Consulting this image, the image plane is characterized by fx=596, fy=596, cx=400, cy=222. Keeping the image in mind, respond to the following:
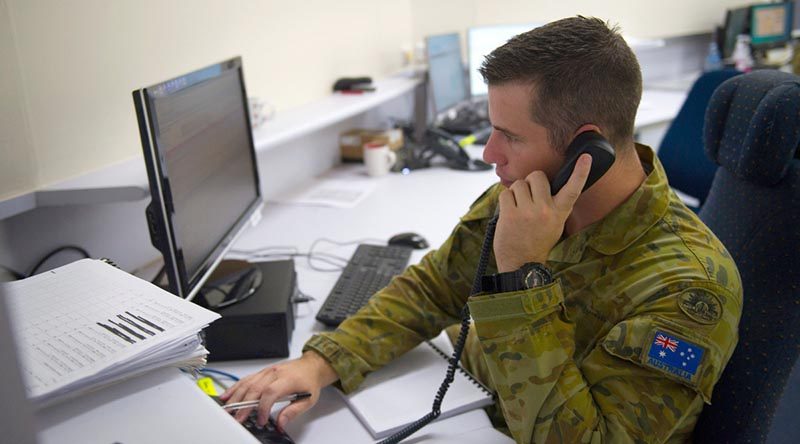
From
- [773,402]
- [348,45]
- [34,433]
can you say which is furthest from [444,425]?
[348,45]

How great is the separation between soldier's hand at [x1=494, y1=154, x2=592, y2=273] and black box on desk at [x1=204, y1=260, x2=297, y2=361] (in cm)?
43

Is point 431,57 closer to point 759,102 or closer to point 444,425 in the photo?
point 759,102

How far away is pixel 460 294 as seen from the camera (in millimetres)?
1193

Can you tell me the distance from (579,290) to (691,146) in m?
1.60

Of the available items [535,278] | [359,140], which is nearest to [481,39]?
[359,140]

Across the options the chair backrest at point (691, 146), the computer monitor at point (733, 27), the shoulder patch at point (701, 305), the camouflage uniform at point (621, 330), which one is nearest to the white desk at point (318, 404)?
the camouflage uniform at point (621, 330)

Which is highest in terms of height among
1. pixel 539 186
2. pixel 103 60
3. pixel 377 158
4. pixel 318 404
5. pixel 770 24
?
pixel 103 60

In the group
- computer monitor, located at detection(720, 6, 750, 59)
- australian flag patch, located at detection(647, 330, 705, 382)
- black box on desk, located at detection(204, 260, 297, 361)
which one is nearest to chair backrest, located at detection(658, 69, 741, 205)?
australian flag patch, located at detection(647, 330, 705, 382)

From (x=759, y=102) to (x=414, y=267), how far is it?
70 centimetres

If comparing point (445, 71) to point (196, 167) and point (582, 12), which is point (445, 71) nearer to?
point (582, 12)

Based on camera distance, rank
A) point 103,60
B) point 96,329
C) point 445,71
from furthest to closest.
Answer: point 445,71 → point 103,60 → point 96,329

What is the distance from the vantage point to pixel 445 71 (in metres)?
2.73

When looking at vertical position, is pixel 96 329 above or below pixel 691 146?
above

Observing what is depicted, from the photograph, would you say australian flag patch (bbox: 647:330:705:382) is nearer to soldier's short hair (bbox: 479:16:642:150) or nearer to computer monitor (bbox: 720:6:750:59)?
soldier's short hair (bbox: 479:16:642:150)
